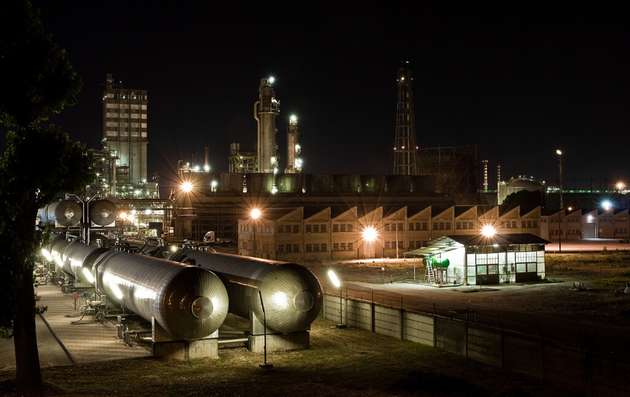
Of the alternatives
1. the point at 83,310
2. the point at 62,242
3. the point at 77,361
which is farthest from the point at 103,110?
the point at 77,361

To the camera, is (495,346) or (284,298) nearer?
(495,346)

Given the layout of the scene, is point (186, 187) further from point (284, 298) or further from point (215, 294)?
point (215, 294)

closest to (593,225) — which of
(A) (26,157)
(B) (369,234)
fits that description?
(B) (369,234)

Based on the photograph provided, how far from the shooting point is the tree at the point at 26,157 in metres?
15.5

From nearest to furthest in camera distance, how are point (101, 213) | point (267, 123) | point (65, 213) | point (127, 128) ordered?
point (101, 213) → point (65, 213) → point (267, 123) → point (127, 128)

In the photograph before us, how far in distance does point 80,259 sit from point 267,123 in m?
62.2

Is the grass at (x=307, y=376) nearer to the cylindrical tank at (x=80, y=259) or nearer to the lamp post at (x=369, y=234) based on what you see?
the cylindrical tank at (x=80, y=259)

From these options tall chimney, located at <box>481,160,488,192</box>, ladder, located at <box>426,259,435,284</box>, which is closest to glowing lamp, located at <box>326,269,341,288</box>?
ladder, located at <box>426,259,435,284</box>

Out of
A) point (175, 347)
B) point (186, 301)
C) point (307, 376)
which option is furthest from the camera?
point (175, 347)

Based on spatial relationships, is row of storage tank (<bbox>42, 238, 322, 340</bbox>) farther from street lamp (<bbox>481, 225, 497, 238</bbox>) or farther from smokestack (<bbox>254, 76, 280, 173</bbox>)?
smokestack (<bbox>254, 76, 280, 173</bbox>)

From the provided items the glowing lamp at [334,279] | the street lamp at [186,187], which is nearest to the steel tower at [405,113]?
the street lamp at [186,187]

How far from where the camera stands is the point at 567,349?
55.1 ft

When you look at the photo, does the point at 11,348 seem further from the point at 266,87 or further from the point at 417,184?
the point at 417,184

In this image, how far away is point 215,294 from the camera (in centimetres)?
2111
